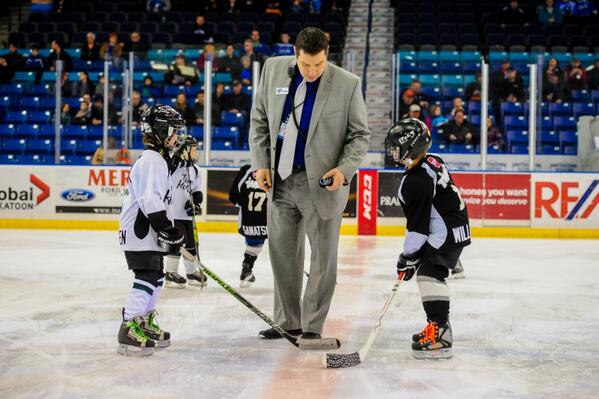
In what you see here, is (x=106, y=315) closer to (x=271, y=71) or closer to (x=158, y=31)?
(x=271, y=71)

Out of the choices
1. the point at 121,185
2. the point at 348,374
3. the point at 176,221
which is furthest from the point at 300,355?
the point at 121,185

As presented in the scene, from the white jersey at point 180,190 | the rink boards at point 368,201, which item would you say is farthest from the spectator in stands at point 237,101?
the white jersey at point 180,190

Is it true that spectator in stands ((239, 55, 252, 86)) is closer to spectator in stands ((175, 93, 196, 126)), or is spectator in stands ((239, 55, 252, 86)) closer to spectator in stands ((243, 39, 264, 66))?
spectator in stands ((243, 39, 264, 66))

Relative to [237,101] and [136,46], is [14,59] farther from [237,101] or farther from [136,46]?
[237,101]

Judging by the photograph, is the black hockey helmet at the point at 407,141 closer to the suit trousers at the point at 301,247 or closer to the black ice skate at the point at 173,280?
the suit trousers at the point at 301,247

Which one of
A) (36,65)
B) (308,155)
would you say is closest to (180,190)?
(308,155)

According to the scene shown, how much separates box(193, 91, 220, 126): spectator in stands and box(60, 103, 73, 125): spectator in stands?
5.19ft

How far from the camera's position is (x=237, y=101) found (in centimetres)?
1088

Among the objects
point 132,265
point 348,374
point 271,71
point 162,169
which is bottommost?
point 348,374

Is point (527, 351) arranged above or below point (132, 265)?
below

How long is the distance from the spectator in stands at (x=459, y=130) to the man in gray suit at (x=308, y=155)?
6.66 metres

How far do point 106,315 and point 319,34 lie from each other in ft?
7.21

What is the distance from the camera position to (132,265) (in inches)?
163

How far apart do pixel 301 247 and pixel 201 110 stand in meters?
6.72
